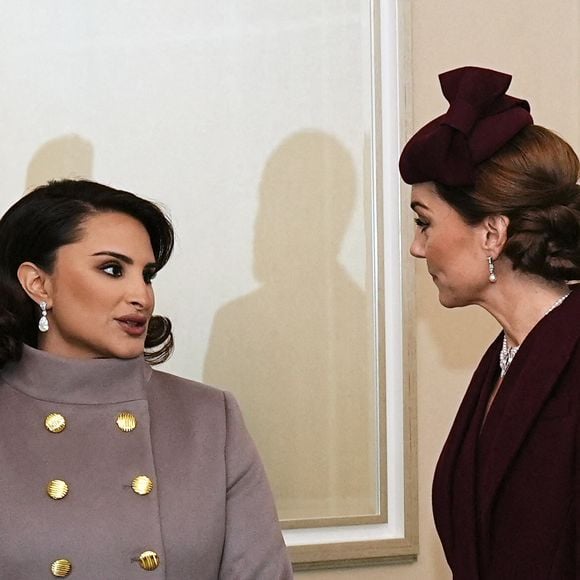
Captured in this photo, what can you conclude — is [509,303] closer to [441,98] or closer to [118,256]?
[118,256]


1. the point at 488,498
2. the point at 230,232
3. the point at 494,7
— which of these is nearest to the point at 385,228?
the point at 230,232

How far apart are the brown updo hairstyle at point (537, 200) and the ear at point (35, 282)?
2.89 ft

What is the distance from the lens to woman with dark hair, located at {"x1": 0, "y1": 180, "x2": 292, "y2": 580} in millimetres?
2137

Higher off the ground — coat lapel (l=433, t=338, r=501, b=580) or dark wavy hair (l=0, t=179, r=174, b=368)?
dark wavy hair (l=0, t=179, r=174, b=368)

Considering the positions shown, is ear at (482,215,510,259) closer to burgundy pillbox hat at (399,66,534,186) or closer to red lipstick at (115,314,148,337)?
burgundy pillbox hat at (399,66,534,186)

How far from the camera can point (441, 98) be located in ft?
10.1

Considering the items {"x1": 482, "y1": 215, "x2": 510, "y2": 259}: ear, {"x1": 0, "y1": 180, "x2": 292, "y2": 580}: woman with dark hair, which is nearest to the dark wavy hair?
{"x1": 0, "y1": 180, "x2": 292, "y2": 580}: woman with dark hair

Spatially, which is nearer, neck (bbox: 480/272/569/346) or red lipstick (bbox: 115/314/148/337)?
neck (bbox: 480/272/569/346)

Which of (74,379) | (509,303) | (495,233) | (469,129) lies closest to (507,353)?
(509,303)

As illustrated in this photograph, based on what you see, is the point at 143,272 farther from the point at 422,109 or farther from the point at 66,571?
the point at 422,109

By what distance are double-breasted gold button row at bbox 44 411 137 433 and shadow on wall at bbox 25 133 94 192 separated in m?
0.78

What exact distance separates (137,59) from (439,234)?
1.08 meters

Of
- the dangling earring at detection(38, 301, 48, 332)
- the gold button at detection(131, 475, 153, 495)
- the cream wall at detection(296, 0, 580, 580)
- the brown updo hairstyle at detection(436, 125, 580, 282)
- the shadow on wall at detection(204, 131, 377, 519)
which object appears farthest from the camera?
the cream wall at detection(296, 0, 580, 580)

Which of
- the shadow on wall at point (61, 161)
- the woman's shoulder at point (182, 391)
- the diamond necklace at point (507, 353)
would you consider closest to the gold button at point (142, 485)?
the woman's shoulder at point (182, 391)
